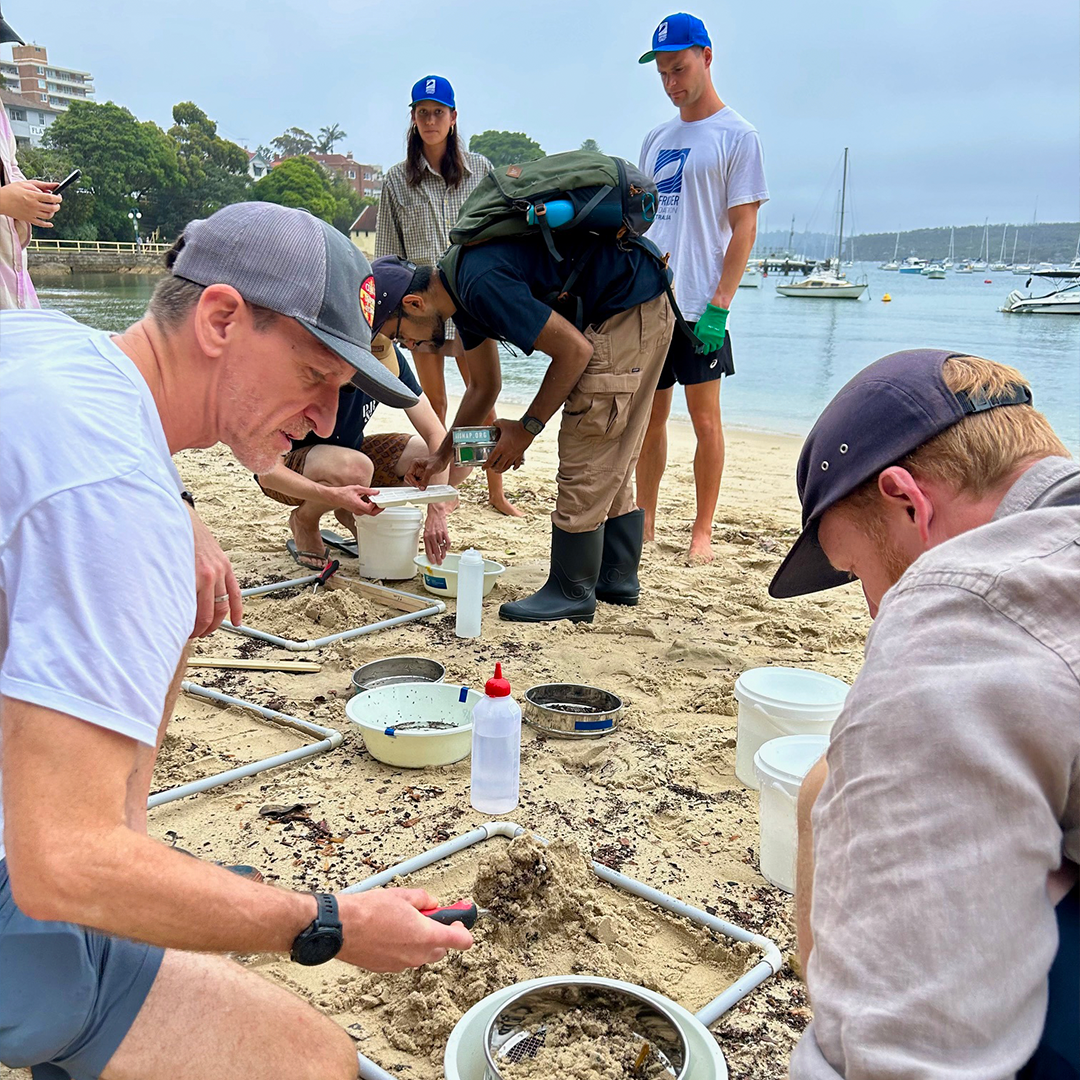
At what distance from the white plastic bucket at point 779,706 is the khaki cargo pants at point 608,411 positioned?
158 centimetres

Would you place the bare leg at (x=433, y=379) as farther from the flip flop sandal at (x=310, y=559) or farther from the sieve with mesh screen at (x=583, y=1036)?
the sieve with mesh screen at (x=583, y=1036)

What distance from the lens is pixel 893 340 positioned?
26.9 m

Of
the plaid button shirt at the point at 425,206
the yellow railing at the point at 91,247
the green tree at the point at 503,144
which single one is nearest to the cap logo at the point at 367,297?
the plaid button shirt at the point at 425,206

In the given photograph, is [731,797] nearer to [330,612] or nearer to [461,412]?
[330,612]

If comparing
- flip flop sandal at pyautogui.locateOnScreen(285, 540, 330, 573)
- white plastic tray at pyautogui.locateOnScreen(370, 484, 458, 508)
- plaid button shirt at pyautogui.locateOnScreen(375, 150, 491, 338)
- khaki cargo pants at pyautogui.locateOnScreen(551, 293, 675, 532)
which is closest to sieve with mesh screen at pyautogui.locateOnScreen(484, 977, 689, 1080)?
white plastic tray at pyautogui.locateOnScreen(370, 484, 458, 508)


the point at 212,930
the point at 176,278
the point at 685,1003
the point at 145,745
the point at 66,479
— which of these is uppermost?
the point at 176,278

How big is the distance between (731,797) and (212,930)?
79.7 inches

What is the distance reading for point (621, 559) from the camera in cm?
480

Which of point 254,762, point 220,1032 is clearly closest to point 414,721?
point 254,762

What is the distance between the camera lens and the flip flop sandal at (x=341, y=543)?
17.5ft

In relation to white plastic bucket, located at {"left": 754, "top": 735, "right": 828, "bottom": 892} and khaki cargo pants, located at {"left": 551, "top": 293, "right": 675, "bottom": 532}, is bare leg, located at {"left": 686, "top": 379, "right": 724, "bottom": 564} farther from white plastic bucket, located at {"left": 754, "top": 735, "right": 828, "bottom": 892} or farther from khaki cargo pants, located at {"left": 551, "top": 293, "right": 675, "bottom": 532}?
white plastic bucket, located at {"left": 754, "top": 735, "right": 828, "bottom": 892}

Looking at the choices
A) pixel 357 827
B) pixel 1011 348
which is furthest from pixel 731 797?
pixel 1011 348

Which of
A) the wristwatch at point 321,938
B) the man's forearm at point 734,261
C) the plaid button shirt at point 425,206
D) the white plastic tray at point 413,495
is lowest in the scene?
the wristwatch at point 321,938

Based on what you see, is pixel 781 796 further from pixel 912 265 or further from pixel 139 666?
pixel 912 265
